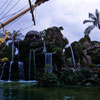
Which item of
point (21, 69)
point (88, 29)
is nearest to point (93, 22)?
point (88, 29)

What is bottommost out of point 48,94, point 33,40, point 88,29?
point 48,94

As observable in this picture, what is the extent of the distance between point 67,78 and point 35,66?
502 inches

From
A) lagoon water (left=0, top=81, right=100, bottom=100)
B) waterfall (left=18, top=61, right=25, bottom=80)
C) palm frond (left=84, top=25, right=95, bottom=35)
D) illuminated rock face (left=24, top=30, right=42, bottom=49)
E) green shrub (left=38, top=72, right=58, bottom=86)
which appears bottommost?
lagoon water (left=0, top=81, right=100, bottom=100)

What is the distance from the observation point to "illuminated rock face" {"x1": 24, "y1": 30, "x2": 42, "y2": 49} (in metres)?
32.9

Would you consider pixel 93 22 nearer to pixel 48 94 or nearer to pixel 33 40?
pixel 33 40

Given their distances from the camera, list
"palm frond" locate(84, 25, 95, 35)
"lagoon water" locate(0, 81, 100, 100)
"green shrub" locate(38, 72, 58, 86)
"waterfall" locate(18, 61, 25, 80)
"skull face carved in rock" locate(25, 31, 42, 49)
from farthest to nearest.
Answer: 1. "palm frond" locate(84, 25, 95, 35)
2. "skull face carved in rock" locate(25, 31, 42, 49)
3. "waterfall" locate(18, 61, 25, 80)
4. "green shrub" locate(38, 72, 58, 86)
5. "lagoon water" locate(0, 81, 100, 100)

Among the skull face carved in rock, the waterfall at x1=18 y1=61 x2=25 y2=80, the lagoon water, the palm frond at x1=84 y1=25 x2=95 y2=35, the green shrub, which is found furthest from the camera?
the palm frond at x1=84 y1=25 x2=95 y2=35

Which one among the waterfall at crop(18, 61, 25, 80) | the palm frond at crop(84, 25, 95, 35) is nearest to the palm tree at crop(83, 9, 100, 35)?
the palm frond at crop(84, 25, 95, 35)

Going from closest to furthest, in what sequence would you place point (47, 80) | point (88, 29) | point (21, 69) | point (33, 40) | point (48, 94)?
point (48, 94) < point (47, 80) < point (21, 69) < point (33, 40) < point (88, 29)

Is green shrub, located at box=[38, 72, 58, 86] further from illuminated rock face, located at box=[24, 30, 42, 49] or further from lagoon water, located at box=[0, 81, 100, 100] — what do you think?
illuminated rock face, located at box=[24, 30, 42, 49]

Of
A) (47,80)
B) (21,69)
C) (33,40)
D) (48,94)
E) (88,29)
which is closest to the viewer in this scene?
(48,94)

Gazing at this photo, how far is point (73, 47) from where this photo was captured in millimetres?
42594

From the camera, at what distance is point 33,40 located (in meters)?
33.8

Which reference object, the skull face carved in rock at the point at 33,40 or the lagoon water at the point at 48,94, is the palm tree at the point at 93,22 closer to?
the skull face carved in rock at the point at 33,40
